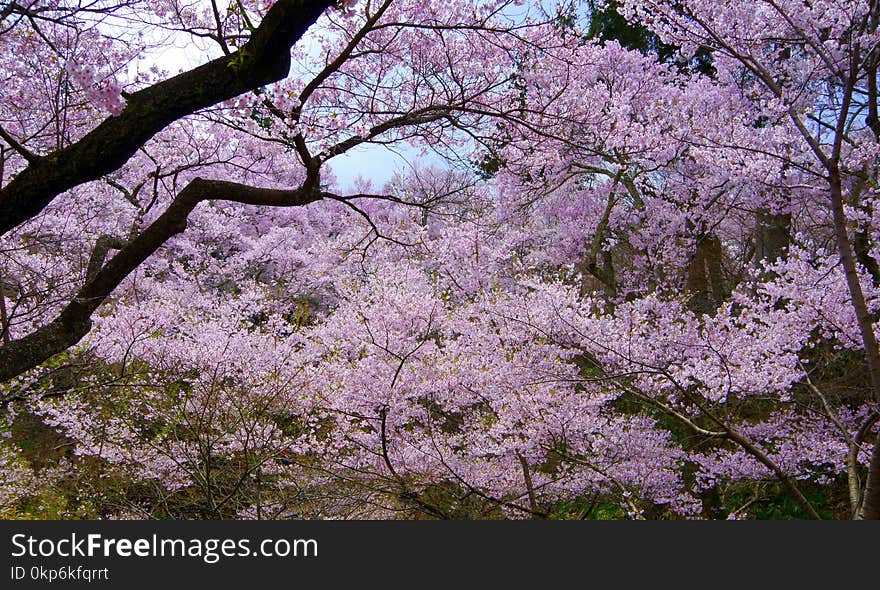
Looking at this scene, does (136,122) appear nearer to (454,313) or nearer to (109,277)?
(109,277)

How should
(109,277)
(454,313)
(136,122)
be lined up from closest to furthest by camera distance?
(136,122) → (109,277) → (454,313)

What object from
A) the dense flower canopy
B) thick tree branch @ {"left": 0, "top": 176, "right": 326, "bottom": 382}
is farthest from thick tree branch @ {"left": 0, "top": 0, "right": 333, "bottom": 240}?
thick tree branch @ {"left": 0, "top": 176, "right": 326, "bottom": 382}

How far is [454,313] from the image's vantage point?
6762 millimetres

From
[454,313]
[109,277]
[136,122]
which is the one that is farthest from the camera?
[454,313]

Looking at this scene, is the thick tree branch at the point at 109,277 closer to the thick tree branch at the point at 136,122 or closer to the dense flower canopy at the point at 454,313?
the dense flower canopy at the point at 454,313

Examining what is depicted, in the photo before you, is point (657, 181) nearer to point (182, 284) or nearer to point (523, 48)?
point (523, 48)

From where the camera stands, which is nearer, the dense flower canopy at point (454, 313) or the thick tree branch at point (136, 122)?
the thick tree branch at point (136, 122)

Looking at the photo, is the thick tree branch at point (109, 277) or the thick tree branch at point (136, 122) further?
the thick tree branch at point (109, 277)

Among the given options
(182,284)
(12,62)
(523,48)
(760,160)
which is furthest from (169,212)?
(182,284)

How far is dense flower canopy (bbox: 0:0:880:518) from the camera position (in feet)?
12.5

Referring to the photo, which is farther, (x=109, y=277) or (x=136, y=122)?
(x=109, y=277)

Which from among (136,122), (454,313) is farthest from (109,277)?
(454,313)

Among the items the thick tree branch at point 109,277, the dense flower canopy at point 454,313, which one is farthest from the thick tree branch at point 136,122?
the thick tree branch at point 109,277

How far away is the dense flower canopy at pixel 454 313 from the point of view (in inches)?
149
